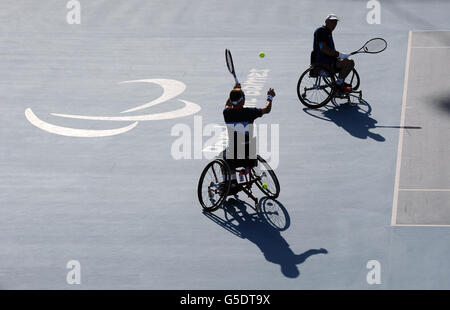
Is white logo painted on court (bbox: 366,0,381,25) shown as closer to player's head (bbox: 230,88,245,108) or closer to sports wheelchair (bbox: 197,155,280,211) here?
sports wheelchair (bbox: 197,155,280,211)

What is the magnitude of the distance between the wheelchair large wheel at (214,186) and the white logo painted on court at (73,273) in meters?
2.21

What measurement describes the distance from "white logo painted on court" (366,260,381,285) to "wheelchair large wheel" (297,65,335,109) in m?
5.69

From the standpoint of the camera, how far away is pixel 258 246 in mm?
10328

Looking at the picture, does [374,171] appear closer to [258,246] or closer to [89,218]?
[258,246]

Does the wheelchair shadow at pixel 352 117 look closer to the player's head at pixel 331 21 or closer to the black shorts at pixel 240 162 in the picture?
the player's head at pixel 331 21

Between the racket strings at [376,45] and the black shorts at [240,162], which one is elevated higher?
the racket strings at [376,45]

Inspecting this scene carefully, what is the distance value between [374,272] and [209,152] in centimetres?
461

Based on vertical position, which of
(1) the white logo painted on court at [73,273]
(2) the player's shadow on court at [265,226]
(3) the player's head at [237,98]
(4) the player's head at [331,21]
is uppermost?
(4) the player's head at [331,21]

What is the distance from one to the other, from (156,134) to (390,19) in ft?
30.1

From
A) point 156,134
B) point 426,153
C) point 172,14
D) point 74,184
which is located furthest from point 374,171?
point 172,14

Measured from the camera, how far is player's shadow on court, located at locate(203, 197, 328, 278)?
9.99m

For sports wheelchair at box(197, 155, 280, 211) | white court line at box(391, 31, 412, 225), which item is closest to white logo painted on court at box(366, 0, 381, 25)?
white court line at box(391, 31, 412, 225)

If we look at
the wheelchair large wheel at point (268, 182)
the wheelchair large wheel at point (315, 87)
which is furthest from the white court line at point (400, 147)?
the wheelchair large wheel at point (268, 182)

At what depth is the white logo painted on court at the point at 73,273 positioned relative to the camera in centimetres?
962
